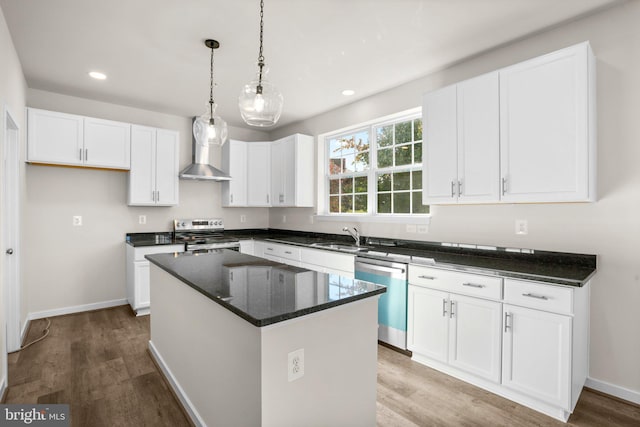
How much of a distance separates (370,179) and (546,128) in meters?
2.08

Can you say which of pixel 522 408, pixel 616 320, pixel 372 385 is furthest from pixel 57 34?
pixel 616 320

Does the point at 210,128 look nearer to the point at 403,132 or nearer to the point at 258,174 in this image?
the point at 403,132

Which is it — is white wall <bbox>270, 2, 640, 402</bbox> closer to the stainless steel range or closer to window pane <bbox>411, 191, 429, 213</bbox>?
window pane <bbox>411, 191, 429, 213</bbox>

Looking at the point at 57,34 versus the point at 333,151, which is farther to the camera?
the point at 333,151

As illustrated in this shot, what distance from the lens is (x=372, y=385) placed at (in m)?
1.72

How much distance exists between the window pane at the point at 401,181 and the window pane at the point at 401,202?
0.08 meters

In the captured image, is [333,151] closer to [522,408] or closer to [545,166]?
[545,166]

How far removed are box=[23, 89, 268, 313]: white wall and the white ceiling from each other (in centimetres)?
78

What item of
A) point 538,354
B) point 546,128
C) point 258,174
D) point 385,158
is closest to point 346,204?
point 385,158

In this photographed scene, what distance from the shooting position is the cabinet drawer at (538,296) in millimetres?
1978

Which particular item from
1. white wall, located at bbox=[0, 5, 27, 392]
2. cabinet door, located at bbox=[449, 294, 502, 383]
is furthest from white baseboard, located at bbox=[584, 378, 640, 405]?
white wall, located at bbox=[0, 5, 27, 392]

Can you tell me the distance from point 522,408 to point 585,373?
0.63 metres

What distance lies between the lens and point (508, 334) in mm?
2211

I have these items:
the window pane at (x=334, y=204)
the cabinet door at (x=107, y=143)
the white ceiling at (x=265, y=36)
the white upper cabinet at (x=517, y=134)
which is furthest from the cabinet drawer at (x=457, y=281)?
the cabinet door at (x=107, y=143)
